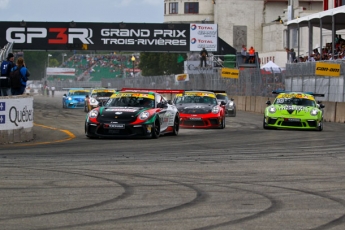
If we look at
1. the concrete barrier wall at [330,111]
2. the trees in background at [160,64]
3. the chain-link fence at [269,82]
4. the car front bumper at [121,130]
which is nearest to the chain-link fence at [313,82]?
the chain-link fence at [269,82]

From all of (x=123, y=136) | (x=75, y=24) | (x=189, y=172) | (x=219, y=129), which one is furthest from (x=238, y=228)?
(x=75, y=24)

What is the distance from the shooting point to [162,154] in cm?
1453

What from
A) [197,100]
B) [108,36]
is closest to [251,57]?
[108,36]

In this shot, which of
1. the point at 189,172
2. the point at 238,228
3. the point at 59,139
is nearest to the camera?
the point at 238,228

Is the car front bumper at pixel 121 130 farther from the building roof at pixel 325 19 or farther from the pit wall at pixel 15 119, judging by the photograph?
the building roof at pixel 325 19

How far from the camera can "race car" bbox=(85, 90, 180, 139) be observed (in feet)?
60.5

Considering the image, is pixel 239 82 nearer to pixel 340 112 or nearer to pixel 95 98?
pixel 95 98

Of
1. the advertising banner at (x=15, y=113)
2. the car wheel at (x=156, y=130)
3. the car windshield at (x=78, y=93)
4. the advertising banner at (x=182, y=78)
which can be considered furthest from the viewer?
the advertising banner at (x=182, y=78)

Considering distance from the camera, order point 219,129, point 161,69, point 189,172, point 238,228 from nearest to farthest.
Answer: point 238,228 < point 189,172 < point 219,129 < point 161,69

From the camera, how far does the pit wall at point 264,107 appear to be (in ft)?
99.8

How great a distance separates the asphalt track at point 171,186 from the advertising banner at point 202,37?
108 feet

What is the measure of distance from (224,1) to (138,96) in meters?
79.2

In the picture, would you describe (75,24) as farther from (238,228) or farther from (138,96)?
(238,228)

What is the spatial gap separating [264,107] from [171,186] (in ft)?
102
